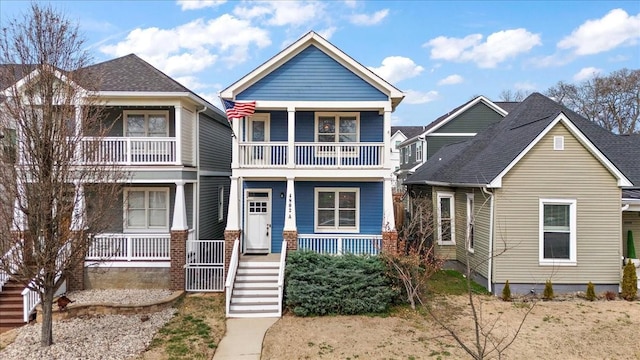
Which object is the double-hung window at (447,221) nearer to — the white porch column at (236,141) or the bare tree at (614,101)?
the white porch column at (236,141)

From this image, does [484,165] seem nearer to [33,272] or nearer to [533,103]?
[533,103]

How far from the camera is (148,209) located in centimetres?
1407

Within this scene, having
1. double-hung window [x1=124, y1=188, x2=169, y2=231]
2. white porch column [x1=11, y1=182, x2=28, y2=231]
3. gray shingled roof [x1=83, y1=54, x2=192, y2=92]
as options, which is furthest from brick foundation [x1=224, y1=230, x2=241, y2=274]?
white porch column [x1=11, y1=182, x2=28, y2=231]

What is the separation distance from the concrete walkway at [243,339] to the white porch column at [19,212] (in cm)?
500

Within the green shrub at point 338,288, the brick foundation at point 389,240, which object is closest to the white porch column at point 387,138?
the brick foundation at point 389,240

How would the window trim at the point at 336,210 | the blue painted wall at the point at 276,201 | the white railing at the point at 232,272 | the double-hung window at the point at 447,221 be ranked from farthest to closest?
1. the double-hung window at the point at 447,221
2. the blue painted wall at the point at 276,201
3. the window trim at the point at 336,210
4. the white railing at the point at 232,272

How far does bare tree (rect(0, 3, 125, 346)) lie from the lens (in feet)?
24.9

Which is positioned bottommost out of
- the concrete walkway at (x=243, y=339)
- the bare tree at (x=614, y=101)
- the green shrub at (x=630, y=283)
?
the concrete walkway at (x=243, y=339)

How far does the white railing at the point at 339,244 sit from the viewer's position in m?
12.6

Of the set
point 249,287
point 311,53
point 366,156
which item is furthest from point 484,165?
point 249,287

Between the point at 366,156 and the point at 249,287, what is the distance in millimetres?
6133

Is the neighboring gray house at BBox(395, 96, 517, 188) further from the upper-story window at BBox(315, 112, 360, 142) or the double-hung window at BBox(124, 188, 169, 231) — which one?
the double-hung window at BBox(124, 188, 169, 231)

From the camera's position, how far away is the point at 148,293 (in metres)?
12.0

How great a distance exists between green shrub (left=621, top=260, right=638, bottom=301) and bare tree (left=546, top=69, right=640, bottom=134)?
130ft
